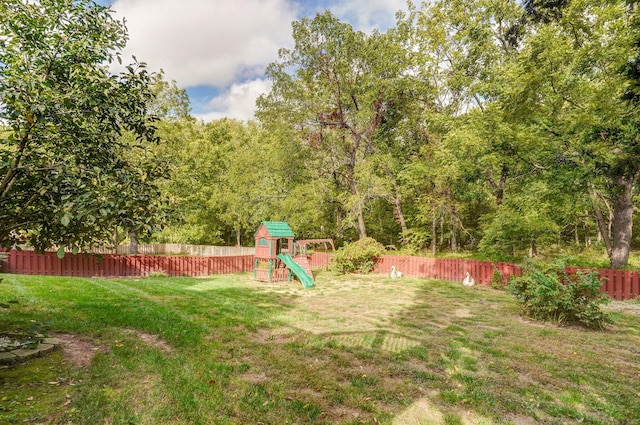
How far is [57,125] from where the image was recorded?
164 inches

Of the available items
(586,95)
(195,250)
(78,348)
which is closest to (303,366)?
(78,348)

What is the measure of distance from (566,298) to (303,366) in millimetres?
7059

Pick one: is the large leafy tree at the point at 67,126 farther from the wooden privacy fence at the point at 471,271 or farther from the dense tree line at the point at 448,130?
the dense tree line at the point at 448,130

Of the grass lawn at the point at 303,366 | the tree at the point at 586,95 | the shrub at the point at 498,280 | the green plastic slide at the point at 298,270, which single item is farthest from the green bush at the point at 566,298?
the green plastic slide at the point at 298,270

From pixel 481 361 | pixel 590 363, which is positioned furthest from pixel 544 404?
pixel 590 363

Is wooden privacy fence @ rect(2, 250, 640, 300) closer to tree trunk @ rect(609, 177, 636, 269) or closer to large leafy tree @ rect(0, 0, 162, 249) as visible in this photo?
tree trunk @ rect(609, 177, 636, 269)

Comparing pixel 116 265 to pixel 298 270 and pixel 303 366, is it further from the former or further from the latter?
pixel 303 366

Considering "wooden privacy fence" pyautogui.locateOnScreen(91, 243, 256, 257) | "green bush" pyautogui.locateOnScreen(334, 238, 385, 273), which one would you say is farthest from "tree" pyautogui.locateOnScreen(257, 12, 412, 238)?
"wooden privacy fence" pyautogui.locateOnScreen(91, 243, 256, 257)

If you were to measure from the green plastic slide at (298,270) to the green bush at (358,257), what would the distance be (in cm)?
425

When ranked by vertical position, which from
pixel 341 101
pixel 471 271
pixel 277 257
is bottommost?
pixel 471 271

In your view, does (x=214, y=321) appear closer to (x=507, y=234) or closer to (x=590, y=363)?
(x=590, y=363)

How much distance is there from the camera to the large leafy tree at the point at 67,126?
12.5 feet

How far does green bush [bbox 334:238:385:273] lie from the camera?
1953cm

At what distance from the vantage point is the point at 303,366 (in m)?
5.51
